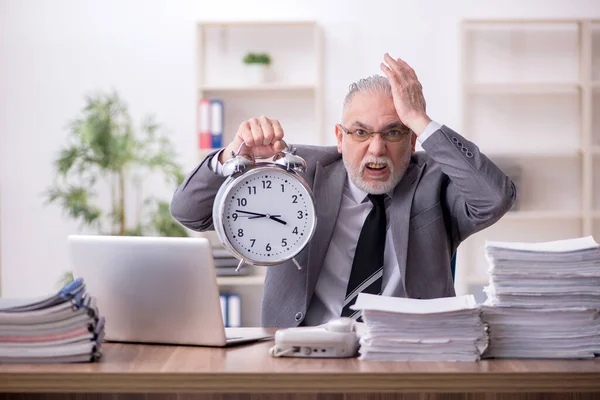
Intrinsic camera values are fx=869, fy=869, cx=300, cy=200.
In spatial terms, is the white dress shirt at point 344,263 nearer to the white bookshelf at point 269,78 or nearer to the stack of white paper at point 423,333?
the stack of white paper at point 423,333

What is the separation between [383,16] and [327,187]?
9.35 feet

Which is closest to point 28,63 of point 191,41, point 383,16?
point 191,41

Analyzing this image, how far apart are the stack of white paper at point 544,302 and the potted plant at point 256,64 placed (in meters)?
3.39

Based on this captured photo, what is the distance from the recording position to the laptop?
1813 millimetres

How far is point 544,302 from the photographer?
1.73 metres

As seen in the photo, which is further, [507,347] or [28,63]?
[28,63]

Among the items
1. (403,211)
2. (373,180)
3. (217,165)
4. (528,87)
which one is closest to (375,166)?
(373,180)

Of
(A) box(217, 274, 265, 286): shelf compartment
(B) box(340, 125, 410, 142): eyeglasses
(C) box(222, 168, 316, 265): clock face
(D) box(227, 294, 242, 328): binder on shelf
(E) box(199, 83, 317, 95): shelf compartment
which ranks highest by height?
(E) box(199, 83, 317, 95): shelf compartment

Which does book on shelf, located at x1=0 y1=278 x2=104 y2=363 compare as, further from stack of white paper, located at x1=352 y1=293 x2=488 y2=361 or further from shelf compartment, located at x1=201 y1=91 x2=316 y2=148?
shelf compartment, located at x1=201 y1=91 x2=316 y2=148

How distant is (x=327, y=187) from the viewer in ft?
8.16

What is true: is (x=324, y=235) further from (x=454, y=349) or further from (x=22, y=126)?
(x=22, y=126)

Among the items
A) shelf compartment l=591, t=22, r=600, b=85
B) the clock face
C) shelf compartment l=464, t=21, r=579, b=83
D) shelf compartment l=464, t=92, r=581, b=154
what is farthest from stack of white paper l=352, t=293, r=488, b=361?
shelf compartment l=591, t=22, r=600, b=85

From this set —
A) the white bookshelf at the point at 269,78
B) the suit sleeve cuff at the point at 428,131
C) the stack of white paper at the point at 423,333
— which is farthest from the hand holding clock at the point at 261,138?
the white bookshelf at the point at 269,78

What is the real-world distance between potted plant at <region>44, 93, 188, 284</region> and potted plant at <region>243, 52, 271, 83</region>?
0.62 metres
